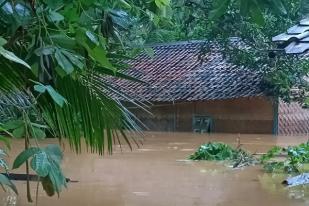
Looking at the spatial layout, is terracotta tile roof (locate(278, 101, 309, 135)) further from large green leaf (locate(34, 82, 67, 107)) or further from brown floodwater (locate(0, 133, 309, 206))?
large green leaf (locate(34, 82, 67, 107))

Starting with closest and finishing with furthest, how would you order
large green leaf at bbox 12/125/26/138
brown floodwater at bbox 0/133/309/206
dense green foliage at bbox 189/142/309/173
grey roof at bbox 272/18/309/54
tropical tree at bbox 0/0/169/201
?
tropical tree at bbox 0/0/169/201, large green leaf at bbox 12/125/26/138, grey roof at bbox 272/18/309/54, brown floodwater at bbox 0/133/309/206, dense green foliage at bbox 189/142/309/173

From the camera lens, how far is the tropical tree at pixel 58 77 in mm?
2078

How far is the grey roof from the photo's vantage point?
265 inches

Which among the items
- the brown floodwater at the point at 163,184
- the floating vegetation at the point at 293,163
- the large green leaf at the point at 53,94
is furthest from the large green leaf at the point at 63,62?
the floating vegetation at the point at 293,163

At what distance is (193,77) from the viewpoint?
2411cm

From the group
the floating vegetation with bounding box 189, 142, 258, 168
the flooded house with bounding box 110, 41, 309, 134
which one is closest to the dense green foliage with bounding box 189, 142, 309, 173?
the floating vegetation with bounding box 189, 142, 258, 168

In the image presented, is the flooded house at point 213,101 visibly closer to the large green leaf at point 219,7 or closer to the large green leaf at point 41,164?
the large green leaf at point 219,7

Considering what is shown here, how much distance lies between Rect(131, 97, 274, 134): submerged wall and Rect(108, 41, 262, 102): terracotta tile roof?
483mm

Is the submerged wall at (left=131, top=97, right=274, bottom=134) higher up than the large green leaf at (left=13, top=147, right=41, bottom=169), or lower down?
lower down

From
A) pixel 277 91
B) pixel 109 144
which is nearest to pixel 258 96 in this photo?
pixel 277 91

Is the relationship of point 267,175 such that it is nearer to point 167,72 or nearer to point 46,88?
point 46,88

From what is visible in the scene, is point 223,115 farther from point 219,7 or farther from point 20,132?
point 219,7

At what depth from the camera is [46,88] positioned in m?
2.04

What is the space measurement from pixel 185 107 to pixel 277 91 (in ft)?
13.4
